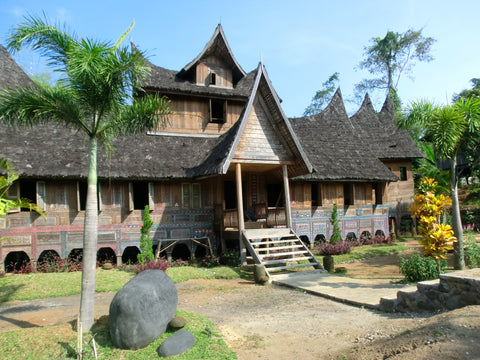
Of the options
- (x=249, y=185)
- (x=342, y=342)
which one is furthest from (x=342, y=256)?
(x=342, y=342)

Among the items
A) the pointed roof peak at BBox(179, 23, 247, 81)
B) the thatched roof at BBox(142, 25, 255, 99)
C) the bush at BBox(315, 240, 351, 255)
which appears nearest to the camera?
the bush at BBox(315, 240, 351, 255)

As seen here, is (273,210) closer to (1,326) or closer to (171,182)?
(171,182)

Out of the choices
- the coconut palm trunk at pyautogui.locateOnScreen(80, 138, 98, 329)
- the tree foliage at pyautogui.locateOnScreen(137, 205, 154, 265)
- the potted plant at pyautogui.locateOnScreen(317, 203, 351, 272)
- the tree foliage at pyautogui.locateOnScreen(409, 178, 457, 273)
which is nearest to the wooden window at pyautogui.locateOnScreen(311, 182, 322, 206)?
the potted plant at pyautogui.locateOnScreen(317, 203, 351, 272)

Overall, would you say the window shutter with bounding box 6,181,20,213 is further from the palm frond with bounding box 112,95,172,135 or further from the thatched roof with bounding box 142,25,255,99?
the palm frond with bounding box 112,95,172,135

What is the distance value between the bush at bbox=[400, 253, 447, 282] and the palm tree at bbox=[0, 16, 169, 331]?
762cm

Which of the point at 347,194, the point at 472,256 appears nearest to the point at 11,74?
the point at 347,194

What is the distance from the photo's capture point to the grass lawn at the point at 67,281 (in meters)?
10.8

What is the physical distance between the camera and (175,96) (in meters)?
18.2

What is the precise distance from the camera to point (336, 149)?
20641 mm

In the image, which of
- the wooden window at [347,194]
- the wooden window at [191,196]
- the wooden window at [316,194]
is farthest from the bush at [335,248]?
the wooden window at [191,196]

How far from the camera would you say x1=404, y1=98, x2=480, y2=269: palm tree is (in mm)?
10250

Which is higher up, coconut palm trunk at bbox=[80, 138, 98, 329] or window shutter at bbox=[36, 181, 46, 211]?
window shutter at bbox=[36, 181, 46, 211]

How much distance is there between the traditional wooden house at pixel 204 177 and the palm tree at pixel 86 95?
304cm

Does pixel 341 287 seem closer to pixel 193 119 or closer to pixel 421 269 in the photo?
pixel 421 269
